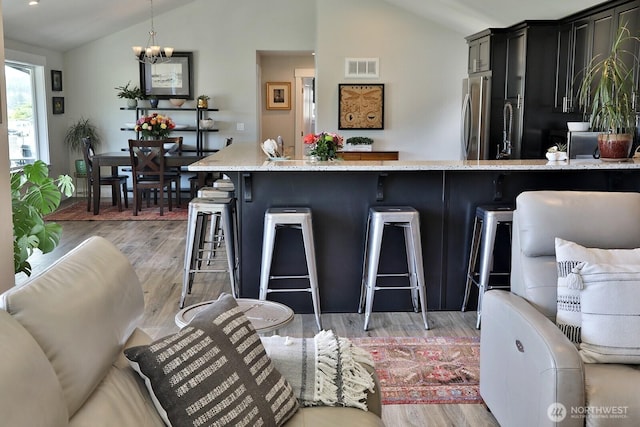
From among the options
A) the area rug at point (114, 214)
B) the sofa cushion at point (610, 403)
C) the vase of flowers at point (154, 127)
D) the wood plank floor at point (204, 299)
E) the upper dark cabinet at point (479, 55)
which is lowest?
the wood plank floor at point (204, 299)

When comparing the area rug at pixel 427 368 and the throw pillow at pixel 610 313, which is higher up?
the throw pillow at pixel 610 313

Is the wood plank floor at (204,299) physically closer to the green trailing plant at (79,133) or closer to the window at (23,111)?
the window at (23,111)

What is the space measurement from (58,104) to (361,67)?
14.2 feet

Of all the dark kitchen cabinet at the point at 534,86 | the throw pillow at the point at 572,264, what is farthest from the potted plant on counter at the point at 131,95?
the throw pillow at the point at 572,264

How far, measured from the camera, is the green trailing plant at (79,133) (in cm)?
996

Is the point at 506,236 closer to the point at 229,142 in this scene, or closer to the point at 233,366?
the point at 233,366

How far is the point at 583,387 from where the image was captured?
2.19 meters

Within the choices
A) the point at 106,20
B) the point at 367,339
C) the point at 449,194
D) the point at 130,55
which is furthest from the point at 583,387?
the point at 130,55

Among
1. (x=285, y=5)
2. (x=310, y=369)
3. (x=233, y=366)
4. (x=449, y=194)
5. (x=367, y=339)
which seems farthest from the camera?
(x=285, y=5)

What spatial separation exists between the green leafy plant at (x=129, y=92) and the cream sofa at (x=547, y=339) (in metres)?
7.86

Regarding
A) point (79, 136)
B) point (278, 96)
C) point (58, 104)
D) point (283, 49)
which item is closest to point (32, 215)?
point (58, 104)

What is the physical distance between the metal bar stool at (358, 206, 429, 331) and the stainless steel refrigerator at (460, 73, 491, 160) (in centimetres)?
382

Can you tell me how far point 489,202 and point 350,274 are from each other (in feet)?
3.38

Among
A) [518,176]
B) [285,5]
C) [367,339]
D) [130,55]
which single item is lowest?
[367,339]
